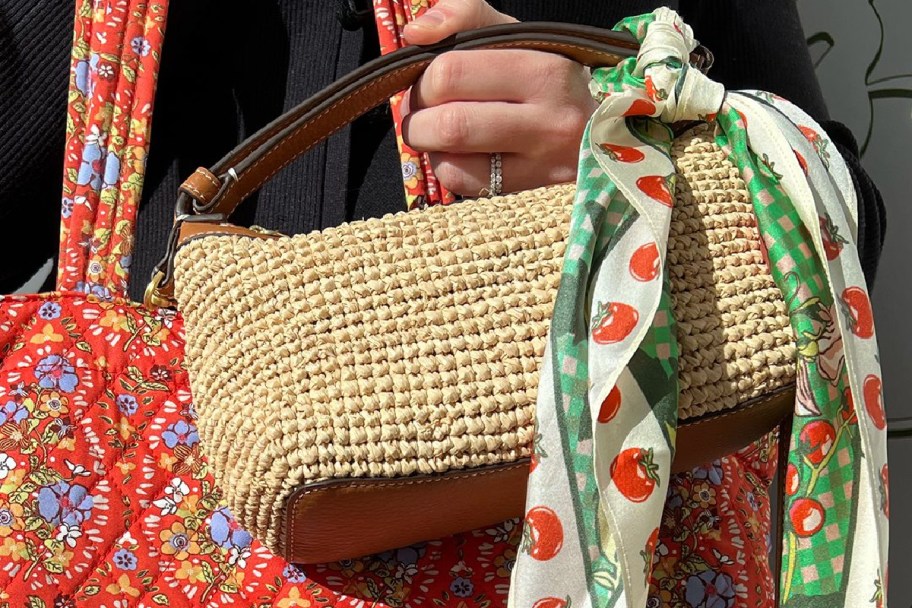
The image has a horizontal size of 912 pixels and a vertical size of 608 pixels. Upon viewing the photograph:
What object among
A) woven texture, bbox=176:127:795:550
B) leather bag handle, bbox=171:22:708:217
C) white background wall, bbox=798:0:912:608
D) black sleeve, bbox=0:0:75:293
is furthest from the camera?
white background wall, bbox=798:0:912:608

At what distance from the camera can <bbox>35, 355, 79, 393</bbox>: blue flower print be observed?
19.6 inches

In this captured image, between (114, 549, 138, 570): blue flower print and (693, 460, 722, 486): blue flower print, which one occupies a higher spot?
(693, 460, 722, 486): blue flower print

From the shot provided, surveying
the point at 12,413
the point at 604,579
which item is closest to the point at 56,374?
the point at 12,413

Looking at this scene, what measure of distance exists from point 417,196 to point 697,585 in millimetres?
324

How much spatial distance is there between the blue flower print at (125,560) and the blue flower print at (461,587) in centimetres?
19

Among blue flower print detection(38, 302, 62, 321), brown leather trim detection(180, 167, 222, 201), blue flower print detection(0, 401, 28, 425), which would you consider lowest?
blue flower print detection(0, 401, 28, 425)

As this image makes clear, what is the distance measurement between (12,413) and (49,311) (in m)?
0.07

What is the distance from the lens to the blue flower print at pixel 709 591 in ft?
1.75

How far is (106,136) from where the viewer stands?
57 cm

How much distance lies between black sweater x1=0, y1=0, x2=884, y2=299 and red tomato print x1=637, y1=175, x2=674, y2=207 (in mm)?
257

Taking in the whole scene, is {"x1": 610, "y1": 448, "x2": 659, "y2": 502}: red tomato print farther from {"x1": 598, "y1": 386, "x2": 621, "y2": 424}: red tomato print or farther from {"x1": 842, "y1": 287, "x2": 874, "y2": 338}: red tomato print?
{"x1": 842, "y1": 287, "x2": 874, "y2": 338}: red tomato print

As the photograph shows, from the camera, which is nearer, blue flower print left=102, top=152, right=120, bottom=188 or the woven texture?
the woven texture

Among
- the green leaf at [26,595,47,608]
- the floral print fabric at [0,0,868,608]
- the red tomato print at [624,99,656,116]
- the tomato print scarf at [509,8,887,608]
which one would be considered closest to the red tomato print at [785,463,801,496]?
the tomato print scarf at [509,8,887,608]

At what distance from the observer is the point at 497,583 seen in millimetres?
507
